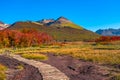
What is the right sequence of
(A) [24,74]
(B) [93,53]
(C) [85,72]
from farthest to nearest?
1. (B) [93,53]
2. (C) [85,72]
3. (A) [24,74]

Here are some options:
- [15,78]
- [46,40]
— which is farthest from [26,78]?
[46,40]

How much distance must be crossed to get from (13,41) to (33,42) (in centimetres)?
1801

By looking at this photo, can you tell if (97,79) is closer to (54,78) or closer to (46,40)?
(54,78)

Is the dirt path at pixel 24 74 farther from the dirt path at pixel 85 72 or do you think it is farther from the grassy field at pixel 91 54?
the grassy field at pixel 91 54

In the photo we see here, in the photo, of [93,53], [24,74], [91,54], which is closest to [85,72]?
[24,74]

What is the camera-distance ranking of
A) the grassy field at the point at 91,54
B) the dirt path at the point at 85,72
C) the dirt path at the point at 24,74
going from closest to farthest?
the dirt path at the point at 24,74
the dirt path at the point at 85,72
the grassy field at the point at 91,54

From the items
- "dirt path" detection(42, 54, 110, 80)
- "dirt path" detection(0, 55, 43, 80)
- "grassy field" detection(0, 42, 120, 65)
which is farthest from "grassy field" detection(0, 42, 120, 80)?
"dirt path" detection(0, 55, 43, 80)

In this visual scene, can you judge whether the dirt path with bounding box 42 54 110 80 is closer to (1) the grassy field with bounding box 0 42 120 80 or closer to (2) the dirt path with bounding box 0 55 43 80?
(1) the grassy field with bounding box 0 42 120 80

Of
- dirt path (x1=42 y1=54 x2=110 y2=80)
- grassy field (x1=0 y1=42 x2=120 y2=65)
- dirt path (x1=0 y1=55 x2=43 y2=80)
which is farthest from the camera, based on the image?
grassy field (x1=0 y1=42 x2=120 y2=65)

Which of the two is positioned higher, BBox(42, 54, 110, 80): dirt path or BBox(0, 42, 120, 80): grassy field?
BBox(0, 42, 120, 80): grassy field

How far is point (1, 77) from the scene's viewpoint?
839 inches

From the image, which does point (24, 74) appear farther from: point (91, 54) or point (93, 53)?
point (93, 53)

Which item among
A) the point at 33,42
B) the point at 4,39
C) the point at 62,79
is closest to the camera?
Result: the point at 62,79

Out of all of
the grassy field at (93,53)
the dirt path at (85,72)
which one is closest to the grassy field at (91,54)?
the grassy field at (93,53)
